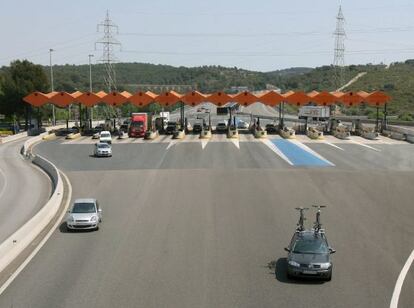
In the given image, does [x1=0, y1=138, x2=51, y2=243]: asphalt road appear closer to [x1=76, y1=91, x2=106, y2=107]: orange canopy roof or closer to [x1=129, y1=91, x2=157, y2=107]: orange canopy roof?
[x1=76, y1=91, x2=106, y2=107]: orange canopy roof

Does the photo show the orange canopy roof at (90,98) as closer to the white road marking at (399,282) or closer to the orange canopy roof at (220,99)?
the orange canopy roof at (220,99)

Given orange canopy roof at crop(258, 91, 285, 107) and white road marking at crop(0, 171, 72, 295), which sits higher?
orange canopy roof at crop(258, 91, 285, 107)

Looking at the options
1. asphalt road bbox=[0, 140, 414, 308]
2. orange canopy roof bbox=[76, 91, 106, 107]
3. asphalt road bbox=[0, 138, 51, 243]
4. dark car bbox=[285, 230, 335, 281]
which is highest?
orange canopy roof bbox=[76, 91, 106, 107]

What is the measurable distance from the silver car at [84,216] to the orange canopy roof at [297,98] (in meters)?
53.8

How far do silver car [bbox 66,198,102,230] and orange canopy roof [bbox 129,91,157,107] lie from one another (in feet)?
172

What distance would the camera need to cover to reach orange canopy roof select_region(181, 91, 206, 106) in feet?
273

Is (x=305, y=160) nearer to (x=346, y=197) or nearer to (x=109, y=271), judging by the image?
(x=346, y=197)

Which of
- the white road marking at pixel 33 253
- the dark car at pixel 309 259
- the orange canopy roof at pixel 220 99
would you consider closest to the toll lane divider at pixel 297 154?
the orange canopy roof at pixel 220 99

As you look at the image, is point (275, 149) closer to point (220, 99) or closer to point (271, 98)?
point (271, 98)

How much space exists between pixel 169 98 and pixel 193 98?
11.0 ft

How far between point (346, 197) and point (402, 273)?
56.6ft

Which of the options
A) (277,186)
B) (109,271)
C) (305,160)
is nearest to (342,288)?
(109,271)

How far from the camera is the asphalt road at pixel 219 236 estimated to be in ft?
69.4

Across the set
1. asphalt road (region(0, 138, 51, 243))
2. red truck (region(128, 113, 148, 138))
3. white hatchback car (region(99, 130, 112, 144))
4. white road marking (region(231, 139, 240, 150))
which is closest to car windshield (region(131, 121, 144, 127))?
red truck (region(128, 113, 148, 138))
